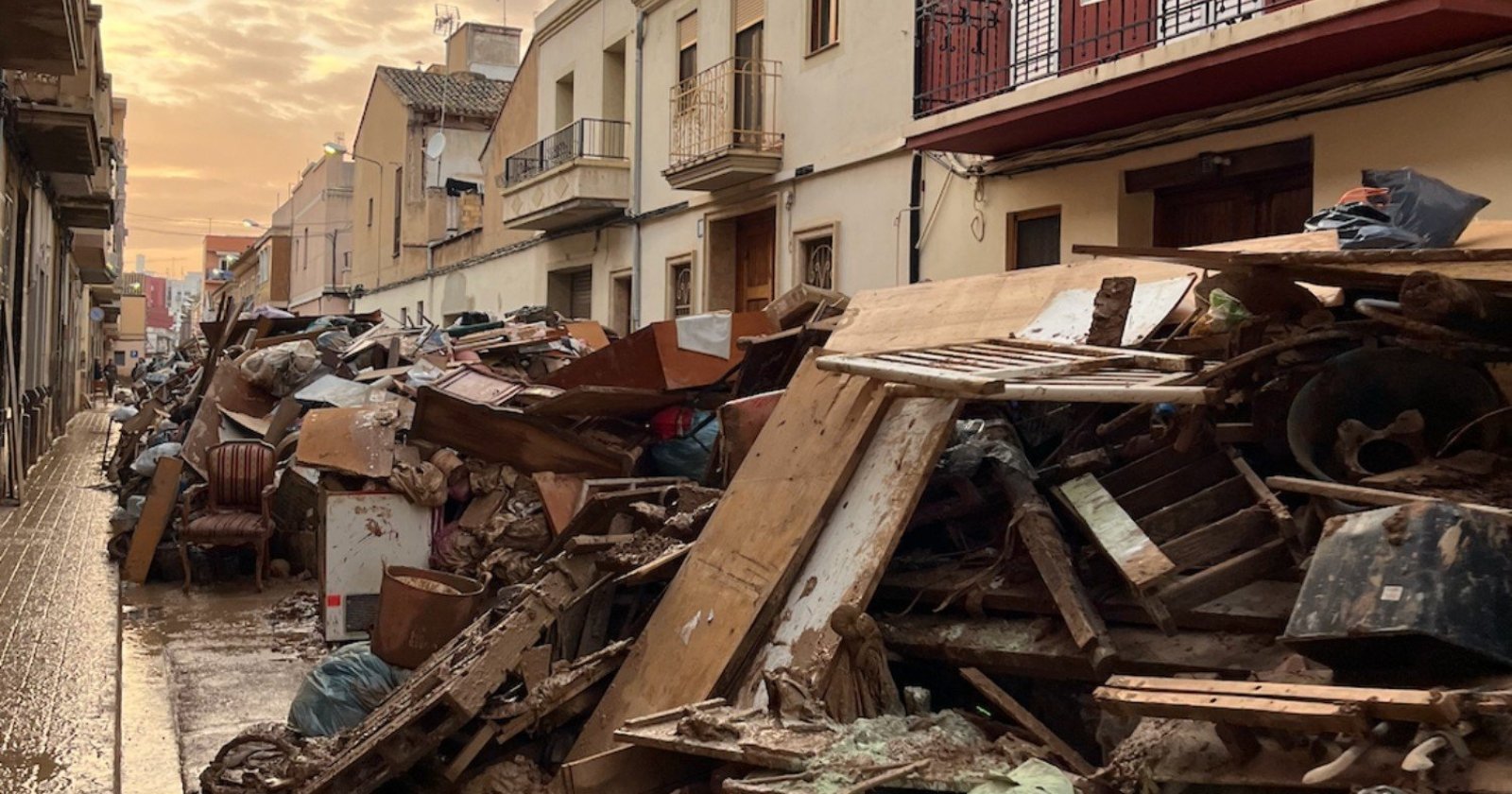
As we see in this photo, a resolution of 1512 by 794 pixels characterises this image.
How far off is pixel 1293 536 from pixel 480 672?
8.83 ft

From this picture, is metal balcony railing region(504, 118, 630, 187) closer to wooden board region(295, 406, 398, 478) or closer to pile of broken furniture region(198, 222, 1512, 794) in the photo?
wooden board region(295, 406, 398, 478)

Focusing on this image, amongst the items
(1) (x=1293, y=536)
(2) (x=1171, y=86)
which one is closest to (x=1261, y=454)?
(1) (x=1293, y=536)

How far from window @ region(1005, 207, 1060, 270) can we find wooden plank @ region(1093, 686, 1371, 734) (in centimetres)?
699

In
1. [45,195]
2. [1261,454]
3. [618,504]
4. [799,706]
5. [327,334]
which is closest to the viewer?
[799,706]

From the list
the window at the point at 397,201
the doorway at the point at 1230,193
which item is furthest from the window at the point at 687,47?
the window at the point at 397,201

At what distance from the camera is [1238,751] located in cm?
279

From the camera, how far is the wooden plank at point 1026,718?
133 inches

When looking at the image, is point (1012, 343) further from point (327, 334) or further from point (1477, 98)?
point (327, 334)

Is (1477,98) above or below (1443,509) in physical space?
above

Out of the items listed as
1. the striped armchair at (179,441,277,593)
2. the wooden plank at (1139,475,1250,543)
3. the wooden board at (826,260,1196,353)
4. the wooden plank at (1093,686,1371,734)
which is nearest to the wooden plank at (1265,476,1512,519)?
the wooden plank at (1139,475,1250,543)

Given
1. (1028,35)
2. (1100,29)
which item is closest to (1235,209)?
(1100,29)

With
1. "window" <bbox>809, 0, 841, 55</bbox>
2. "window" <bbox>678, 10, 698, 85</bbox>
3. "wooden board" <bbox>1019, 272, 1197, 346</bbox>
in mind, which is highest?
"window" <bbox>678, 10, 698, 85</bbox>

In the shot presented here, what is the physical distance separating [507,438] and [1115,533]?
4.62m

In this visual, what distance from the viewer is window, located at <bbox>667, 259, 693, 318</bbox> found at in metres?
15.3
